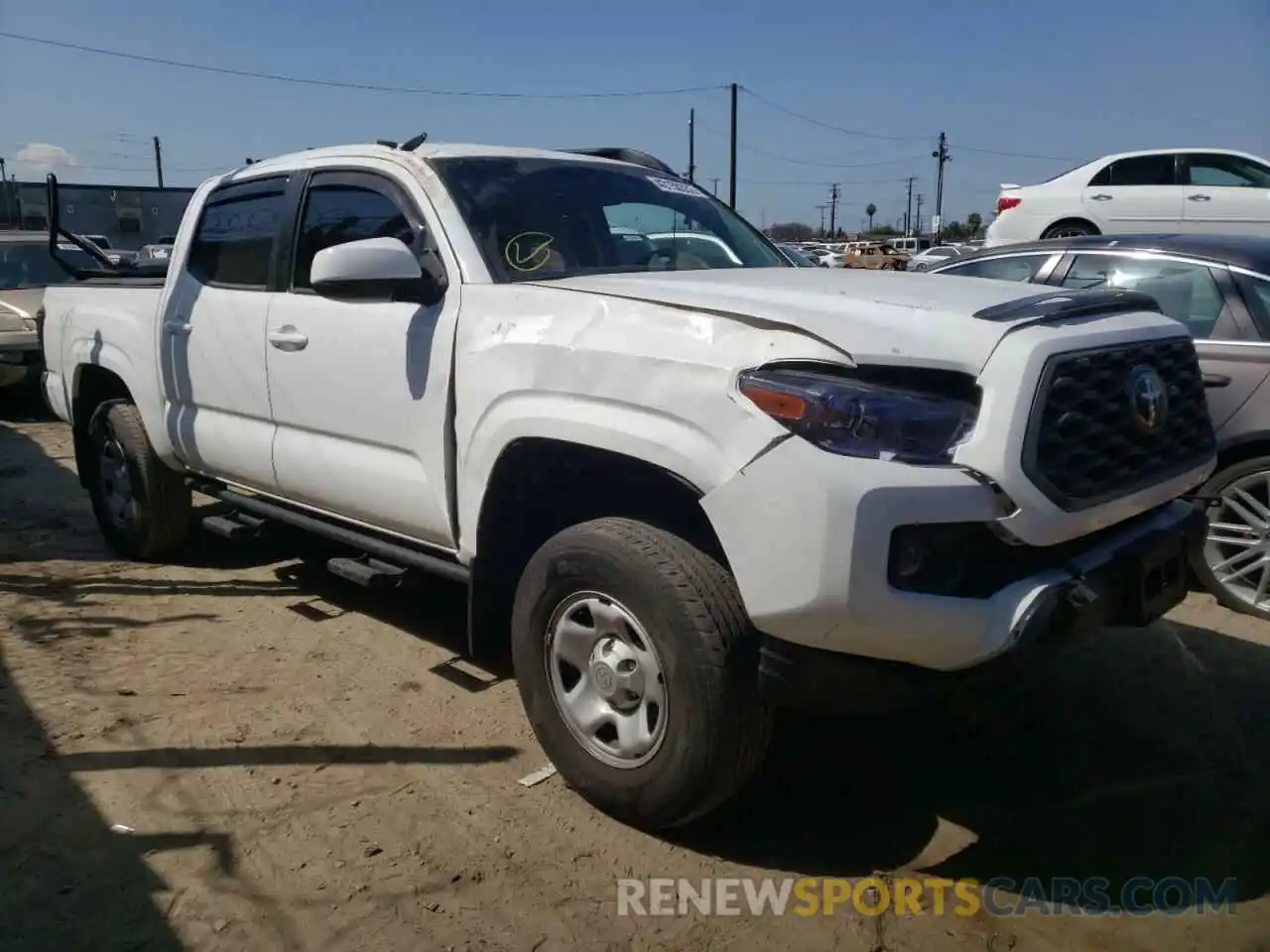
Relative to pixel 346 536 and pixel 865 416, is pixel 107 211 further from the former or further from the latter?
pixel 865 416

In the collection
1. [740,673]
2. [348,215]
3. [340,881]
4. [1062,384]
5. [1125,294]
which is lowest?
[340,881]

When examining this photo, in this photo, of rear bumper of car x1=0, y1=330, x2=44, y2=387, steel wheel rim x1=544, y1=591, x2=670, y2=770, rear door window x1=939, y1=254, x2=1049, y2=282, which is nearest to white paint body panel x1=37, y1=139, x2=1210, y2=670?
steel wheel rim x1=544, y1=591, x2=670, y2=770

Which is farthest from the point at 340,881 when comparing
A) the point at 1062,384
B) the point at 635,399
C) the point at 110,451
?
the point at 110,451

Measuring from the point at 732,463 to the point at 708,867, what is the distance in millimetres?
1171

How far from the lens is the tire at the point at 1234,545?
484 centimetres

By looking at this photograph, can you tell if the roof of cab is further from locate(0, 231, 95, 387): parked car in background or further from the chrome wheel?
locate(0, 231, 95, 387): parked car in background

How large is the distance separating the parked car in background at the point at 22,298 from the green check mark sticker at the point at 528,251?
27.5ft

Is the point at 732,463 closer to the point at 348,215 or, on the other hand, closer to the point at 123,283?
the point at 348,215

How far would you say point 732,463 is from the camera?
257 cm

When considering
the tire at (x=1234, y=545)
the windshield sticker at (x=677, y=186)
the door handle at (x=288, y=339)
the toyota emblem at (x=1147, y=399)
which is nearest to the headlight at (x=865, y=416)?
the toyota emblem at (x=1147, y=399)

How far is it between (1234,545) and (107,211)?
41.0m

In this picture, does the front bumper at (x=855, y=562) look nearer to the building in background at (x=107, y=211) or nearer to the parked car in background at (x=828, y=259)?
the parked car in background at (x=828, y=259)

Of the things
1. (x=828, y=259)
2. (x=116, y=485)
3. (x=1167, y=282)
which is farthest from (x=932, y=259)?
(x=116, y=485)

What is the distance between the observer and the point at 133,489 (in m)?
5.56
